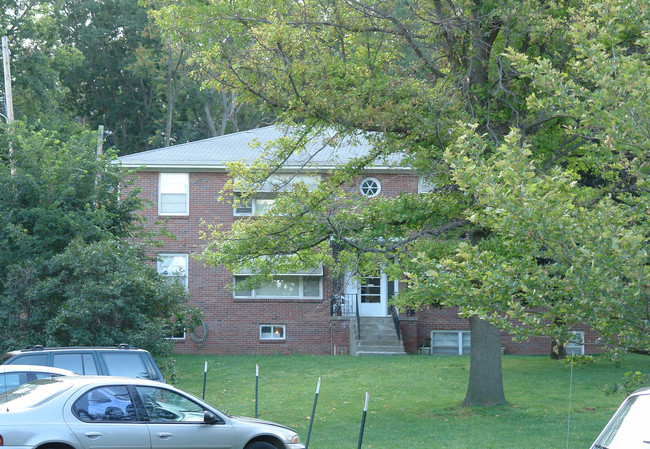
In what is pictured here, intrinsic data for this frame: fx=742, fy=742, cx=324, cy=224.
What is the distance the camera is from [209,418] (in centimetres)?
909

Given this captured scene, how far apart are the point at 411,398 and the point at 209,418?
31.4 feet

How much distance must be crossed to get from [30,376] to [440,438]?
6987 millimetres

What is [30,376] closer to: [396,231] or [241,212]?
[396,231]

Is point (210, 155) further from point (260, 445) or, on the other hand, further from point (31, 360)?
point (260, 445)

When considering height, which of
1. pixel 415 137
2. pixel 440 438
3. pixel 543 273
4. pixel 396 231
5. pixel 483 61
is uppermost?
pixel 483 61

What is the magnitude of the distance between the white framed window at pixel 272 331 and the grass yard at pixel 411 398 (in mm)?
1738

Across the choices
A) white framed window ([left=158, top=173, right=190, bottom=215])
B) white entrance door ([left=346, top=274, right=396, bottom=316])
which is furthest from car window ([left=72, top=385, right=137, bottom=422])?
white entrance door ([left=346, top=274, right=396, bottom=316])

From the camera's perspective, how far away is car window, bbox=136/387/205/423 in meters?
8.88

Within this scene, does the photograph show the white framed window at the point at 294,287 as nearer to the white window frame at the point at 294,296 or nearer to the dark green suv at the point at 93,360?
the white window frame at the point at 294,296

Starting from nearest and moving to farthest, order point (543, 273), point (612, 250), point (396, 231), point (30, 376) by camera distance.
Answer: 1. point (612, 250)
2. point (543, 273)
3. point (30, 376)
4. point (396, 231)

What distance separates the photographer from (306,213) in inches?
590

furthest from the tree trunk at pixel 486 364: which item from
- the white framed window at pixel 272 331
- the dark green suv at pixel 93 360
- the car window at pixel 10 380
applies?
the white framed window at pixel 272 331

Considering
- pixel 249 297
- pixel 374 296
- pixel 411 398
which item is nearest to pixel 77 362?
pixel 411 398

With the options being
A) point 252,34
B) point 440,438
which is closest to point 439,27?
point 252,34
